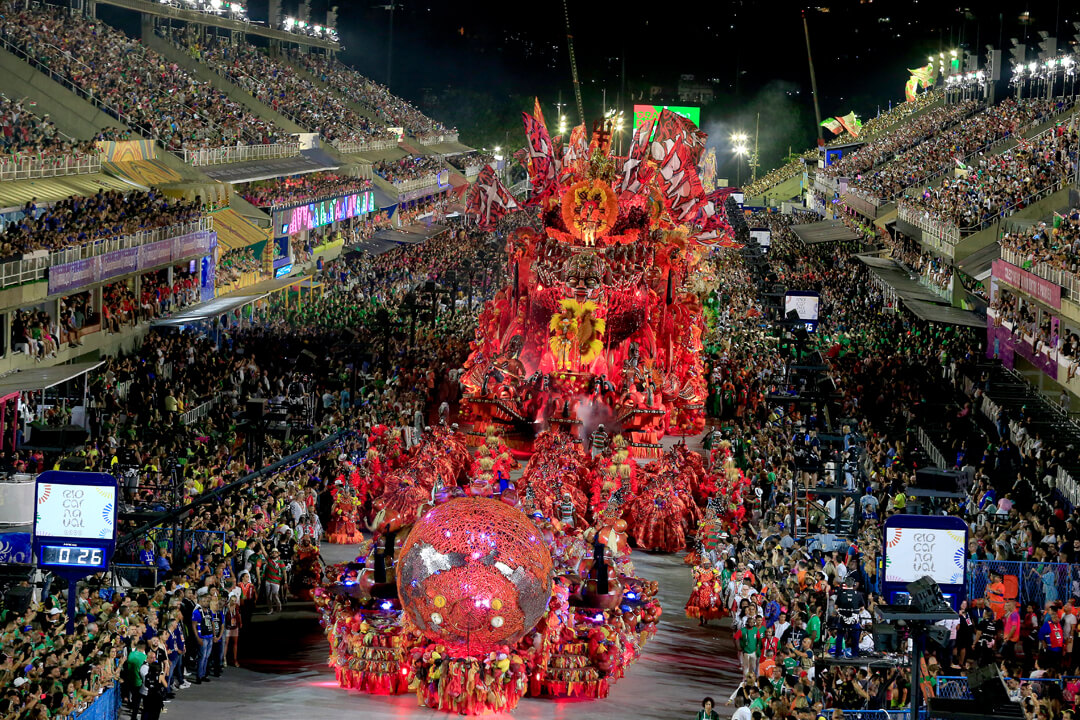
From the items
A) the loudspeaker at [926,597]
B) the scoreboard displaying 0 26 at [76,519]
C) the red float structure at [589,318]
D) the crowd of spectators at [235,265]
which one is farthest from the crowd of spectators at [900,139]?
the loudspeaker at [926,597]

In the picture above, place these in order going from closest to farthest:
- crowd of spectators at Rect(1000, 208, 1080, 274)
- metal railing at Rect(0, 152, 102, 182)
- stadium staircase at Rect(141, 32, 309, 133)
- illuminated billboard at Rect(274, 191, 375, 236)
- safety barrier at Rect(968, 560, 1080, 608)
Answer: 1. safety barrier at Rect(968, 560, 1080, 608)
2. crowd of spectators at Rect(1000, 208, 1080, 274)
3. metal railing at Rect(0, 152, 102, 182)
4. illuminated billboard at Rect(274, 191, 375, 236)
5. stadium staircase at Rect(141, 32, 309, 133)

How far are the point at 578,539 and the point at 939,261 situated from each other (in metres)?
34.5

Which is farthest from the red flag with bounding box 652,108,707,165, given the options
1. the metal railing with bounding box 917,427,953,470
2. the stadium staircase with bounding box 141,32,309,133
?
the stadium staircase with bounding box 141,32,309,133

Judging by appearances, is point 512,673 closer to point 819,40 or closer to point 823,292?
point 823,292

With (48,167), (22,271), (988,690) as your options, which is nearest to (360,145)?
(48,167)

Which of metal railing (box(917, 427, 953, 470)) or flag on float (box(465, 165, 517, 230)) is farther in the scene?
flag on float (box(465, 165, 517, 230))

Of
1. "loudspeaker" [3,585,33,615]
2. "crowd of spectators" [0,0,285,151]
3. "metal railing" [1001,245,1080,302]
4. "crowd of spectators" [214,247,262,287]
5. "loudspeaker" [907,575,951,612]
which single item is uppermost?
"crowd of spectators" [0,0,285,151]

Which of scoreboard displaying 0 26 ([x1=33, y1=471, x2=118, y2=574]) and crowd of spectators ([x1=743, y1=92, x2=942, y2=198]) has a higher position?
crowd of spectators ([x1=743, y1=92, x2=942, y2=198])

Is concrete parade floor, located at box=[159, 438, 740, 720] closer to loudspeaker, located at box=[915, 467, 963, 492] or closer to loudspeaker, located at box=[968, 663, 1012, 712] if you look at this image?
loudspeaker, located at box=[915, 467, 963, 492]

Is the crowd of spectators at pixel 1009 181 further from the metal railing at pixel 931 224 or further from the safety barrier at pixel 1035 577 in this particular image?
the safety barrier at pixel 1035 577

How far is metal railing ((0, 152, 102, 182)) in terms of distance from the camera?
3619 centimetres

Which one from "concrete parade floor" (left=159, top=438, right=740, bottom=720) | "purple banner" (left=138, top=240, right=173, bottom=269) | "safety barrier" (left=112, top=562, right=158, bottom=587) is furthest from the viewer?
"purple banner" (left=138, top=240, right=173, bottom=269)

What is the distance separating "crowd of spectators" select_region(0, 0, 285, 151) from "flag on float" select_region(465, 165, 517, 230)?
43.8 ft

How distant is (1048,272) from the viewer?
115ft
